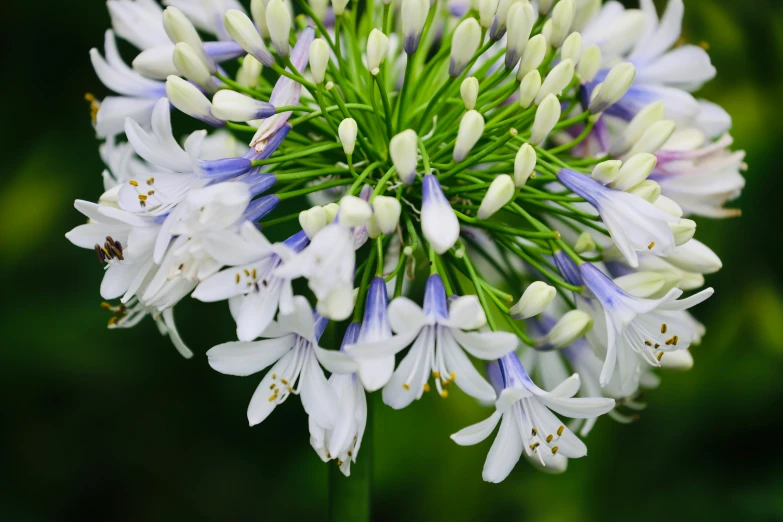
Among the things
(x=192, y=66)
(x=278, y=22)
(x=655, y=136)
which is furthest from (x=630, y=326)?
(x=192, y=66)

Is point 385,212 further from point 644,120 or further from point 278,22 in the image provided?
point 644,120

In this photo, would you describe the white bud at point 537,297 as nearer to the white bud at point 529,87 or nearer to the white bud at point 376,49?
the white bud at point 529,87

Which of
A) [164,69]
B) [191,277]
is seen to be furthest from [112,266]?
[164,69]

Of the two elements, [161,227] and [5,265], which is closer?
[161,227]

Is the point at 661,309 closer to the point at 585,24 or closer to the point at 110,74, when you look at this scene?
the point at 585,24

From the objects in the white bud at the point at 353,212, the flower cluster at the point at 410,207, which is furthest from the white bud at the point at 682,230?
the white bud at the point at 353,212

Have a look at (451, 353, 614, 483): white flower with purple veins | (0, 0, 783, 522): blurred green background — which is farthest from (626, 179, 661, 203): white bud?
(0, 0, 783, 522): blurred green background
